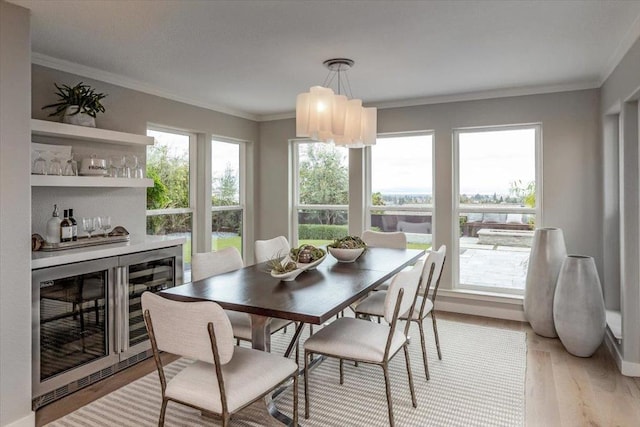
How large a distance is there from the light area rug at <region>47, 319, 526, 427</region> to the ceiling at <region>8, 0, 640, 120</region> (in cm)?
237

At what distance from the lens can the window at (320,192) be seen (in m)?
5.26

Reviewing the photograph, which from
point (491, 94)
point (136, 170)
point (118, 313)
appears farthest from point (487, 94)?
point (118, 313)

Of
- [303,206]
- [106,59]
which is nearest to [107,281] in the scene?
[106,59]

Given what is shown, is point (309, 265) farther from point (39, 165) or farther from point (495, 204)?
point (495, 204)

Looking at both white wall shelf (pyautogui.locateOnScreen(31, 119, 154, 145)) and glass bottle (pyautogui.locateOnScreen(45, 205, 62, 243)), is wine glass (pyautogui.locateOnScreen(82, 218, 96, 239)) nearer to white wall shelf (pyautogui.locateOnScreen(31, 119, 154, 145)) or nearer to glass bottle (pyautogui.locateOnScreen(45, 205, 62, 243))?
glass bottle (pyautogui.locateOnScreen(45, 205, 62, 243))

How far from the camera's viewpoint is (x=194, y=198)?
4.78 metres

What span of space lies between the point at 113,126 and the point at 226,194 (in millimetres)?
1830

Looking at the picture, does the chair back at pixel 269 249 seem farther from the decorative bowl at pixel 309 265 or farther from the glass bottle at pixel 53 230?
the glass bottle at pixel 53 230

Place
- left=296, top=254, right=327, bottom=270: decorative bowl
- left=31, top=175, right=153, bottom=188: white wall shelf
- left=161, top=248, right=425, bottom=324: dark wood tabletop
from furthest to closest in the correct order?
left=31, top=175, right=153, bottom=188: white wall shelf < left=296, top=254, right=327, bottom=270: decorative bowl < left=161, top=248, right=425, bottom=324: dark wood tabletop

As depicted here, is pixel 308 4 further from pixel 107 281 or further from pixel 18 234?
pixel 107 281

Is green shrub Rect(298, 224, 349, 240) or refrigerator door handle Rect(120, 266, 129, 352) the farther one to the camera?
green shrub Rect(298, 224, 349, 240)

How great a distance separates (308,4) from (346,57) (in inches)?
36.8

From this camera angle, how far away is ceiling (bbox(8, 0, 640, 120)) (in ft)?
7.74

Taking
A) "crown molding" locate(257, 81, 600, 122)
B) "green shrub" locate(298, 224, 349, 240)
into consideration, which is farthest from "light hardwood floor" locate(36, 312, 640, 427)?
"green shrub" locate(298, 224, 349, 240)
